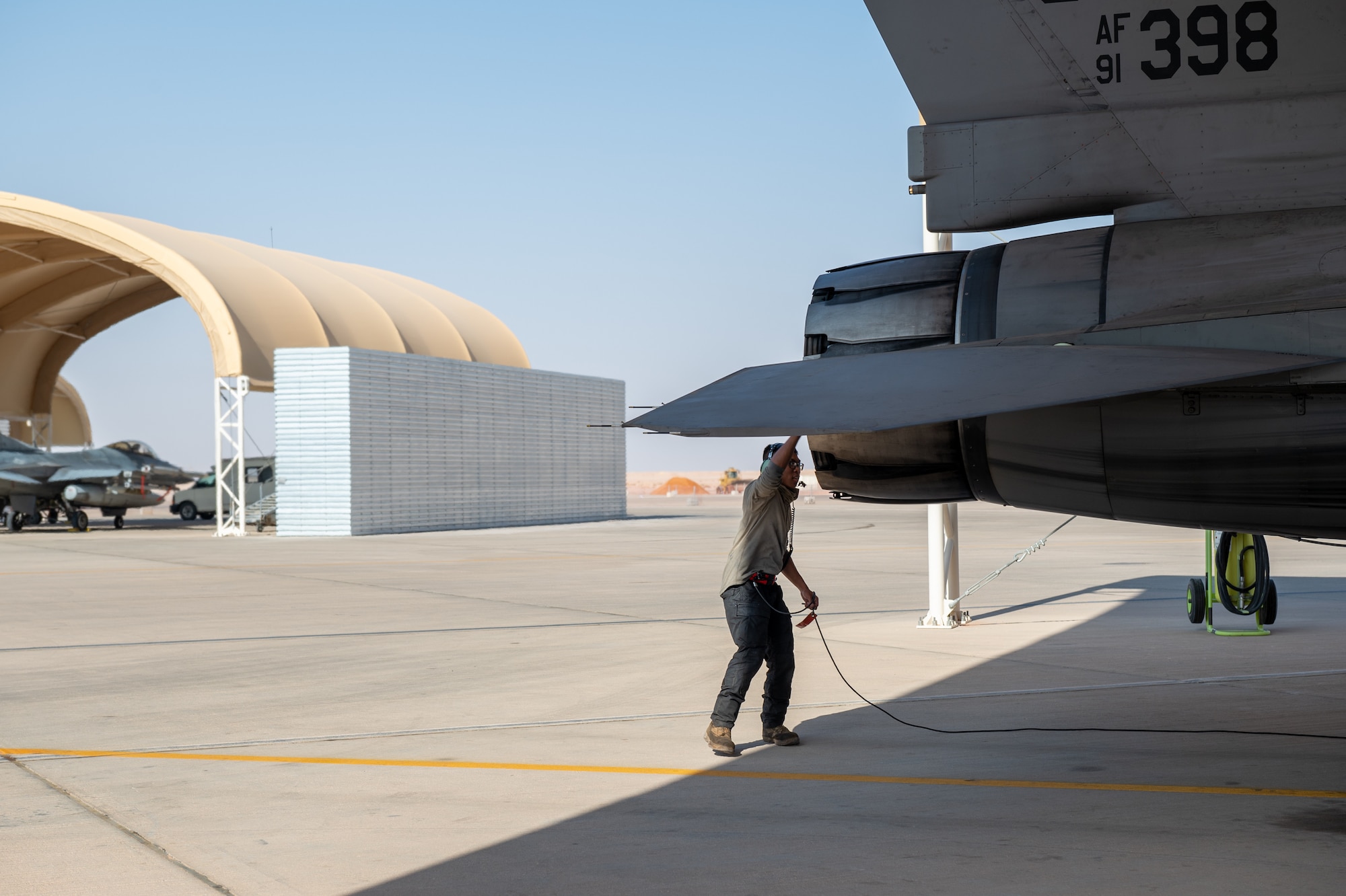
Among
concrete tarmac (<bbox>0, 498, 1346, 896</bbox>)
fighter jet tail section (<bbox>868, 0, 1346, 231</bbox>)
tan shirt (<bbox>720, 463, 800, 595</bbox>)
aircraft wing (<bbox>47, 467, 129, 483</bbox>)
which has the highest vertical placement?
fighter jet tail section (<bbox>868, 0, 1346, 231</bbox>)

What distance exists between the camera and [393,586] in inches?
664

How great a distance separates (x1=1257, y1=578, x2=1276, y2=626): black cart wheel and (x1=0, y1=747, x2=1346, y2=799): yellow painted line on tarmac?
632cm

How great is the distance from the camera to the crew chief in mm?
6836

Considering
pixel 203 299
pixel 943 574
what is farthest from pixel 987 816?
pixel 203 299

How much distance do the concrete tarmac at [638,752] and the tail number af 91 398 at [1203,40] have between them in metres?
3.37

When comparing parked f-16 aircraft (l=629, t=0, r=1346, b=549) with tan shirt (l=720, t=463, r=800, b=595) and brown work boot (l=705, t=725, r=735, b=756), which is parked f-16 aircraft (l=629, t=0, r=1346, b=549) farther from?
brown work boot (l=705, t=725, r=735, b=756)

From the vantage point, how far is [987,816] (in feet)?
17.7

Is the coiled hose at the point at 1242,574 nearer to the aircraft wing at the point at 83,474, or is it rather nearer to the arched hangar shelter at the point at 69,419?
the aircraft wing at the point at 83,474

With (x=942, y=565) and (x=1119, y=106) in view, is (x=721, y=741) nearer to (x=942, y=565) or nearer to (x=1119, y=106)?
(x=1119, y=106)

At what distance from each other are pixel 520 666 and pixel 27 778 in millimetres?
4286

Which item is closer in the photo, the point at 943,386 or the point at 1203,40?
the point at 943,386

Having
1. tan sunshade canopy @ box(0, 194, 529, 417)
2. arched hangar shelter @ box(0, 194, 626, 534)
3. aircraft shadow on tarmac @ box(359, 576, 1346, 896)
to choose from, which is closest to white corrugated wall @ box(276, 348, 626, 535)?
arched hangar shelter @ box(0, 194, 626, 534)

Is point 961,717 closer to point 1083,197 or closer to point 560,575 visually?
point 1083,197

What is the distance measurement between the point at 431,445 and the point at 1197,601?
25454 millimetres
